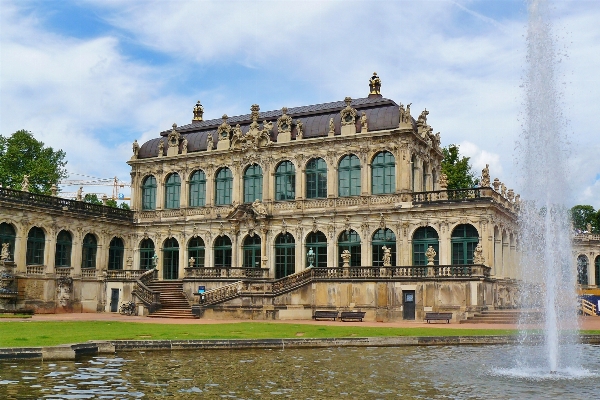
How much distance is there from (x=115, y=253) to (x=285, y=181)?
47.7 feet

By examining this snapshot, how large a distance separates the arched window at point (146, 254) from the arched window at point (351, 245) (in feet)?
52.0

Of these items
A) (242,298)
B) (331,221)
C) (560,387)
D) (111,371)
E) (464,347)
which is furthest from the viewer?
(331,221)

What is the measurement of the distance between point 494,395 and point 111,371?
827 centimetres

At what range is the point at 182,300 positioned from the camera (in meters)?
43.5

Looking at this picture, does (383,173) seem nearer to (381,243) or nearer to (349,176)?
(349,176)

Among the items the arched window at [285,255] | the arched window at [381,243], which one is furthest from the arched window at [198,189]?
the arched window at [381,243]

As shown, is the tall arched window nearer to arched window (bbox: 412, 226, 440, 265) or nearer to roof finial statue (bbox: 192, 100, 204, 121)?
roof finial statue (bbox: 192, 100, 204, 121)

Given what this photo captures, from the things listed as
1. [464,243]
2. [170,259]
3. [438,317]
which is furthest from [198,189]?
[438,317]

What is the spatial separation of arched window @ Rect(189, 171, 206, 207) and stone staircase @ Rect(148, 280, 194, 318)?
8195mm

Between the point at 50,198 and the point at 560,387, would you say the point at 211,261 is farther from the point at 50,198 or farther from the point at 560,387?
the point at 560,387

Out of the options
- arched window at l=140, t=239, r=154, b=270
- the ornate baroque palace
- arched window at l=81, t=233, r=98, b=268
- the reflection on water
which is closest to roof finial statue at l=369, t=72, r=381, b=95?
the ornate baroque palace

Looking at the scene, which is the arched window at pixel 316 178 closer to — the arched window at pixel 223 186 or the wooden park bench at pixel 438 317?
the arched window at pixel 223 186

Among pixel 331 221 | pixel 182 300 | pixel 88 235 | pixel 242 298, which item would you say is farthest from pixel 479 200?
pixel 88 235

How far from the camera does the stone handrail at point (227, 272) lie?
4303 cm
